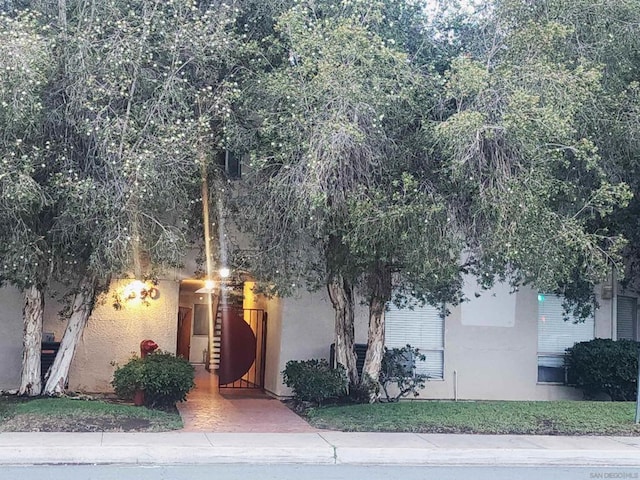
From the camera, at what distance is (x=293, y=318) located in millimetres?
15680

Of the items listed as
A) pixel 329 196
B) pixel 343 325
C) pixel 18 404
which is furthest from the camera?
pixel 343 325

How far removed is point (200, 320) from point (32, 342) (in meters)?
12.6

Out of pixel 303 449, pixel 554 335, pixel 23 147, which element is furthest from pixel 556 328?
pixel 23 147

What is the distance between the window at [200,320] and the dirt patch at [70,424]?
14.2 meters

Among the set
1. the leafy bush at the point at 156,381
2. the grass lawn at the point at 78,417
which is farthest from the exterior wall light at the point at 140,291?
the grass lawn at the point at 78,417

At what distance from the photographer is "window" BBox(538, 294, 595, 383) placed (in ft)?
55.6

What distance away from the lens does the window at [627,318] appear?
18.1m

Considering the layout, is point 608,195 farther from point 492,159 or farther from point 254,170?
point 254,170

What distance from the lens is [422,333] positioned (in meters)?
16.4

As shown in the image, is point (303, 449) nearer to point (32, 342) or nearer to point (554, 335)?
point (32, 342)

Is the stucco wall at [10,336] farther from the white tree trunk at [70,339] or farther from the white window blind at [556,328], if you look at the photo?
the white window blind at [556,328]

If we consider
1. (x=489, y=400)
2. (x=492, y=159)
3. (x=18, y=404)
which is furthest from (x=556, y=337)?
(x=18, y=404)

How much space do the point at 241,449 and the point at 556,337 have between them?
9.85 metres

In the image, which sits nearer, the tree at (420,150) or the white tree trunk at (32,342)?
the tree at (420,150)
